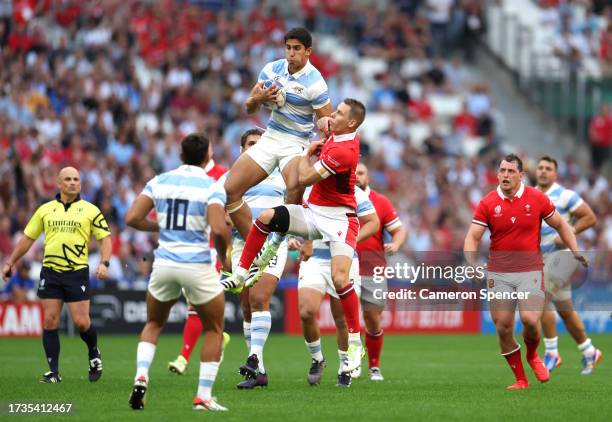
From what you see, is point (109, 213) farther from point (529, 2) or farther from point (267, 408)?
point (529, 2)

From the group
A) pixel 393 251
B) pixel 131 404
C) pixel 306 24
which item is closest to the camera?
pixel 131 404

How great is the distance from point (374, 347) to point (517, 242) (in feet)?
8.98

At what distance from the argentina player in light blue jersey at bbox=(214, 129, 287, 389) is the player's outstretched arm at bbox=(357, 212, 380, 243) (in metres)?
1.06

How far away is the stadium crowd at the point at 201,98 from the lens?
2569cm

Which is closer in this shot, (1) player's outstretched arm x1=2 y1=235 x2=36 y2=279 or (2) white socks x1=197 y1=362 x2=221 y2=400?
(2) white socks x1=197 y1=362 x2=221 y2=400

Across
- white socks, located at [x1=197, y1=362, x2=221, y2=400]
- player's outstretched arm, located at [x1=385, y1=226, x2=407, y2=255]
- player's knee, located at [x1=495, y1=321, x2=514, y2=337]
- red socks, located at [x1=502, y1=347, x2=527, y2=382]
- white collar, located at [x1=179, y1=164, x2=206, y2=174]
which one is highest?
white collar, located at [x1=179, y1=164, x2=206, y2=174]

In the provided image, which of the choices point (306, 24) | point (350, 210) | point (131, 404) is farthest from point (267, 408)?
point (306, 24)

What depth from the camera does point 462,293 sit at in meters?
17.4

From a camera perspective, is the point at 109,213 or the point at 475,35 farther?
the point at 475,35

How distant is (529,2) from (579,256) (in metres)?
25.6

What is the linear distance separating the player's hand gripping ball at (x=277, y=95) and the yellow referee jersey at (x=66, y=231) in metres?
2.83

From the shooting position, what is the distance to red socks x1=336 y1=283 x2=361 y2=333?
538 inches

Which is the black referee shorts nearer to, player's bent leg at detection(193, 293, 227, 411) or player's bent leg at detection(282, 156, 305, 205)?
player's bent leg at detection(282, 156, 305, 205)

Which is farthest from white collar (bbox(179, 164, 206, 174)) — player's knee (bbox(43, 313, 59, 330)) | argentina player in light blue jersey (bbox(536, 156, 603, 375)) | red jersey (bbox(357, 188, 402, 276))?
argentina player in light blue jersey (bbox(536, 156, 603, 375))
